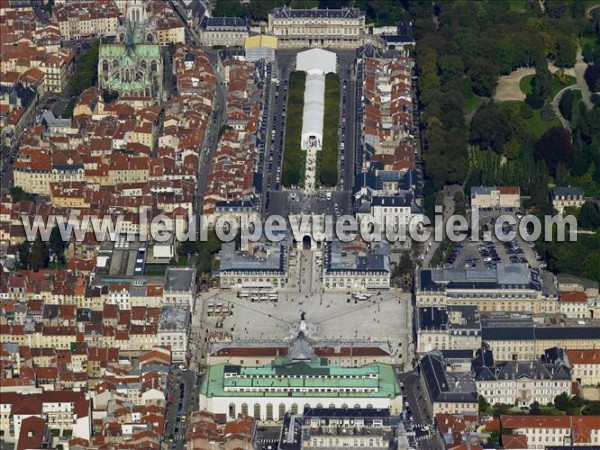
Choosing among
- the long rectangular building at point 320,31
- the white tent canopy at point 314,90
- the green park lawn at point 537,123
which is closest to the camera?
the white tent canopy at point 314,90

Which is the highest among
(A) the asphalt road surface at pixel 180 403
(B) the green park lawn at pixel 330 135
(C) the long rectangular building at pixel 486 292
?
(B) the green park lawn at pixel 330 135

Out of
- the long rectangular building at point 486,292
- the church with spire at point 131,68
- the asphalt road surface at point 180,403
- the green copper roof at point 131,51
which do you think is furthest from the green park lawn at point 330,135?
the asphalt road surface at point 180,403

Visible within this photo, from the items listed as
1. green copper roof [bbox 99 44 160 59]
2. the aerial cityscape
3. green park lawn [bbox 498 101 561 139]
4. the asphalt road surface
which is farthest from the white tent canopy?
the asphalt road surface

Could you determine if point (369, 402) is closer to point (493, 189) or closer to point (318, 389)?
point (318, 389)

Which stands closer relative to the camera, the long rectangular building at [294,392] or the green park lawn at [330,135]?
the long rectangular building at [294,392]

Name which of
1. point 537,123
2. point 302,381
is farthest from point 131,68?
point 302,381

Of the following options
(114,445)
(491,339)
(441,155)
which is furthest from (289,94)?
(114,445)

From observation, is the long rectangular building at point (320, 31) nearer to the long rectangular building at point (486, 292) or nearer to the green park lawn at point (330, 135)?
the green park lawn at point (330, 135)
